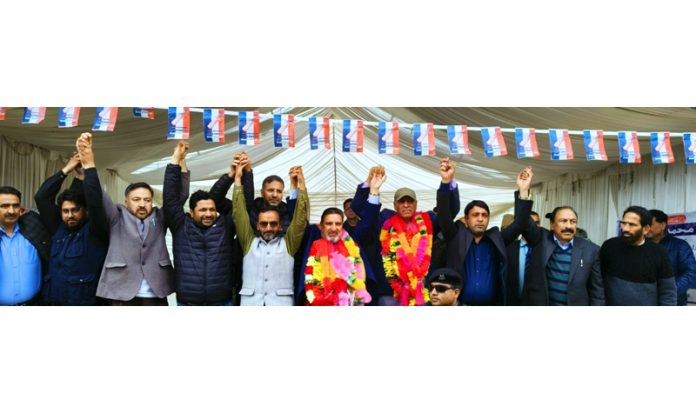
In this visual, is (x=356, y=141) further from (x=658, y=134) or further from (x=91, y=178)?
(x=658, y=134)

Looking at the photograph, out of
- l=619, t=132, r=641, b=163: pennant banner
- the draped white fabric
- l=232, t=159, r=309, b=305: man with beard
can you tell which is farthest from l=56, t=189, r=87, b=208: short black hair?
l=619, t=132, r=641, b=163: pennant banner

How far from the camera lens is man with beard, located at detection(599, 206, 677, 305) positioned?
16.4 feet

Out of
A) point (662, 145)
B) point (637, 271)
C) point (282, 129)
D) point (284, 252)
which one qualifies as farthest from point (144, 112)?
point (662, 145)

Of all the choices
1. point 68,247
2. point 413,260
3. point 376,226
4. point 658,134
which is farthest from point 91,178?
point 658,134

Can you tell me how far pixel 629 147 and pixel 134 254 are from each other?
4.18 metres

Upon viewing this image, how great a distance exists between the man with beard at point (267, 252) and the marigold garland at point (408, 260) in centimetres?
77

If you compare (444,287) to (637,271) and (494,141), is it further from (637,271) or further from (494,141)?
(494,141)

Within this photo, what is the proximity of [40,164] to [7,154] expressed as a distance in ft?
1.70

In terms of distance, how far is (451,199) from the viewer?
198 inches

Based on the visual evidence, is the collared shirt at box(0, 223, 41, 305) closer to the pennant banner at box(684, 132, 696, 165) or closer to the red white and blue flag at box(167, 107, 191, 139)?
the red white and blue flag at box(167, 107, 191, 139)

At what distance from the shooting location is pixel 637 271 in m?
5.02

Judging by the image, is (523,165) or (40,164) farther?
(523,165)

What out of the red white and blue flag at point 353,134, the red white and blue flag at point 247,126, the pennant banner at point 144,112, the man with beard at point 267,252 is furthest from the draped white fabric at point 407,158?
the man with beard at point 267,252

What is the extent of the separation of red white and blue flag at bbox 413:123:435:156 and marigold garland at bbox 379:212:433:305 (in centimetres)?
92
